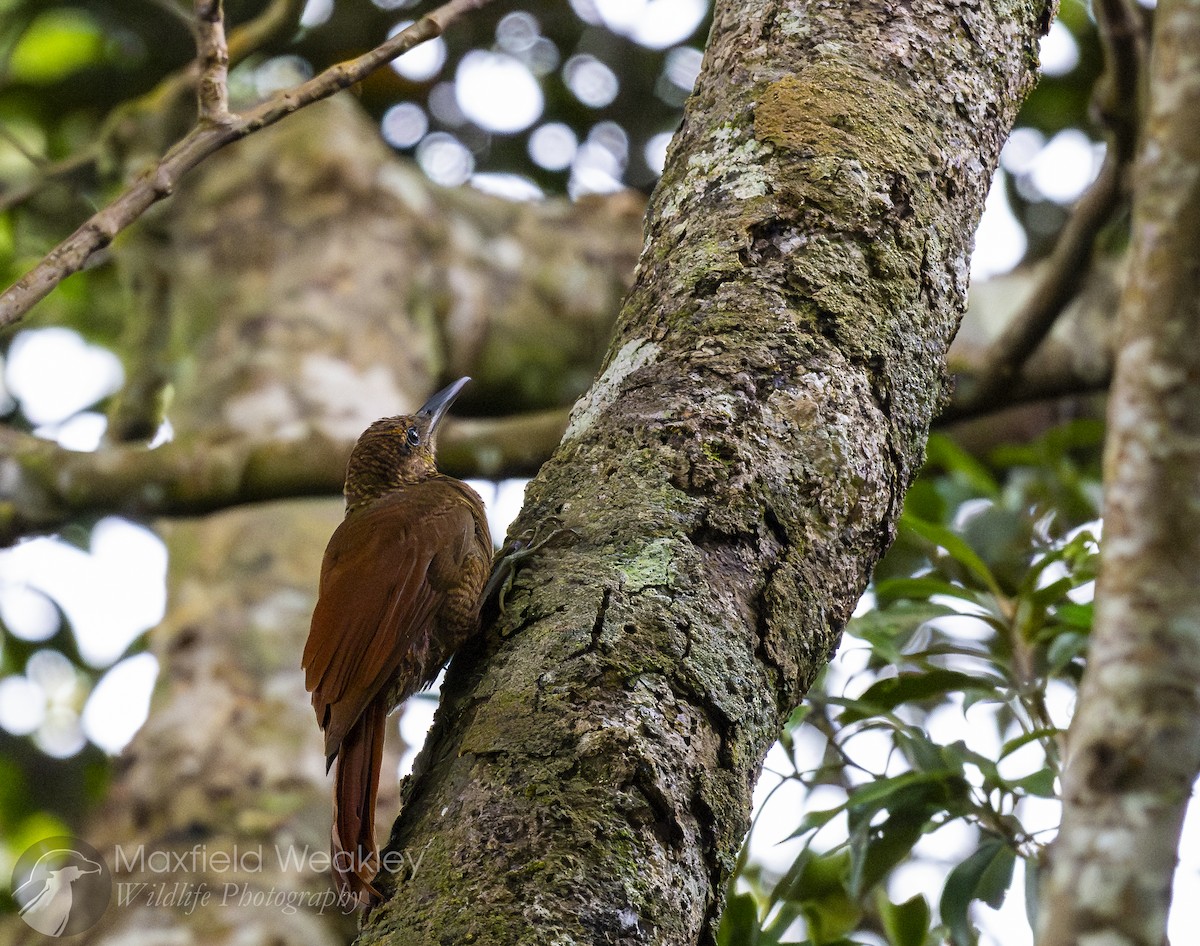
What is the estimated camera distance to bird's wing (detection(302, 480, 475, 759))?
182 cm

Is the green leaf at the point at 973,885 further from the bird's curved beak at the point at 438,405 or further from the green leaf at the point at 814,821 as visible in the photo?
the bird's curved beak at the point at 438,405

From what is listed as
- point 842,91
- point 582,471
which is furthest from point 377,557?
point 842,91

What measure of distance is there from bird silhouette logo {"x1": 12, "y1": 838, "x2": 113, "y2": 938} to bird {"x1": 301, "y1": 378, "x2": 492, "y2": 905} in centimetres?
128

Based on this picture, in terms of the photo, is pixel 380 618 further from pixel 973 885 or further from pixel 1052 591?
pixel 1052 591

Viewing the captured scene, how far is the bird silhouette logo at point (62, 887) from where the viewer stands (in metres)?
2.92

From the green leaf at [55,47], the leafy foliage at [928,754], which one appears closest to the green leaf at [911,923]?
the leafy foliage at [928,754]

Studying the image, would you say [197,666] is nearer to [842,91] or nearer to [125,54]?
[842,91]

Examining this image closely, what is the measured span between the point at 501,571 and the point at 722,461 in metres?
0.37

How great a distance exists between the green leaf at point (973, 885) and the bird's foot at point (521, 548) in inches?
40.9

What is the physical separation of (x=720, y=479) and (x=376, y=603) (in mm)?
794

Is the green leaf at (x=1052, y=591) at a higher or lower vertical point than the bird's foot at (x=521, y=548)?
higher

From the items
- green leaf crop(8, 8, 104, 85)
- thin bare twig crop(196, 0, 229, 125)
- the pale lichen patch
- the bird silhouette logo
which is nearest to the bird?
the pale lichen patch

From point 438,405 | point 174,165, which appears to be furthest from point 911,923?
point 174,165

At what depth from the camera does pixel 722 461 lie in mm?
1330
